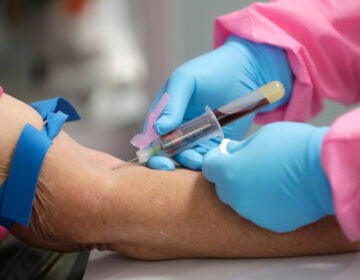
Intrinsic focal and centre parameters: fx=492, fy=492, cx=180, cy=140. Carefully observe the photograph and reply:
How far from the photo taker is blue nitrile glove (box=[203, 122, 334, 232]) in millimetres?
557

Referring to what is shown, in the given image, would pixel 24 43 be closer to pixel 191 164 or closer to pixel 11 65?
pixel 11 65

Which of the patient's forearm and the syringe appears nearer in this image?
the patient's forearm

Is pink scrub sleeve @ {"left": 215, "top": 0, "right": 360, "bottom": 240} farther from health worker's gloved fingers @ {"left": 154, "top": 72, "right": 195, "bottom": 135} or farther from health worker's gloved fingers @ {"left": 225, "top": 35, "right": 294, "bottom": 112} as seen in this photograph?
health worker's gloved fingers @ {"left": 154, "top": 72, "right": 195, "bottom": 135}

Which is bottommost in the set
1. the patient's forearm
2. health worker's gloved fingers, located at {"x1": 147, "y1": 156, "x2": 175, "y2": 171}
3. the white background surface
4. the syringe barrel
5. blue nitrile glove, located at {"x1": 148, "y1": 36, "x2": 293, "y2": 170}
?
the white background surface

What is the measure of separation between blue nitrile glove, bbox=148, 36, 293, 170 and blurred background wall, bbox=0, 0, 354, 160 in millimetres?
1105

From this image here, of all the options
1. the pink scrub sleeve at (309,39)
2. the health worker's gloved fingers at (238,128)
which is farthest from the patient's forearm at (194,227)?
the pink scrub sleeve at (309,39)

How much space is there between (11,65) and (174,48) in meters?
0.79

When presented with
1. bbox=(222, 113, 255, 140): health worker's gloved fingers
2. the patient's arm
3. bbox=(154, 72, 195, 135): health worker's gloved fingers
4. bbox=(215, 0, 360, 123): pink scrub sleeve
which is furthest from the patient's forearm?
bbox=(215, 0, 360, 123): pink scrub sleeve

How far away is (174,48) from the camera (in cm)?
189

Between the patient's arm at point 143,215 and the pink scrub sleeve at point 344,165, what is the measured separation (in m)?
0.12

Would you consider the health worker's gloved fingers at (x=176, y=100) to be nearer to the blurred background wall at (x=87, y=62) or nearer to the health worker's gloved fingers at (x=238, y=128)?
the health worker's gloved fingers at (x=238, y=128)

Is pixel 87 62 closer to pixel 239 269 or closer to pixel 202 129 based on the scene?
pixel 202 129

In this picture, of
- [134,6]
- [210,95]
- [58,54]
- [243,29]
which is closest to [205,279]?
[210,95]

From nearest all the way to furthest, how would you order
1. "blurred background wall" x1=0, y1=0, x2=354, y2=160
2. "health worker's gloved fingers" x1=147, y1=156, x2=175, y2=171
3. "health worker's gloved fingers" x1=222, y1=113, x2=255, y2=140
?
"health worker's gloved fingers" x1=147, y1=156, x2=175, y2=171 → "health worker's gloved fingers" x1=222, y1=113, x2=255, y2=140 → "blurred background wall" x1=0, y1=0, x2=354, y2=160
